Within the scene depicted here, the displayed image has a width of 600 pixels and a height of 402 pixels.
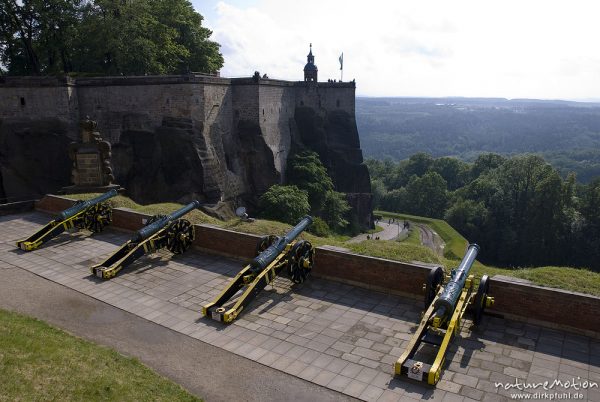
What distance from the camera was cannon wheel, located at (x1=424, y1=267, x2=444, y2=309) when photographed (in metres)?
7.36

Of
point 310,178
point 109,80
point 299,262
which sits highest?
point 109,80

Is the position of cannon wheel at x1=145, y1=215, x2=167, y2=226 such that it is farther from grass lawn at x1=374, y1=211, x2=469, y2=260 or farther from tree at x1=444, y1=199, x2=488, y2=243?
tree at x1=444, y1=199, x2=488, y2=243

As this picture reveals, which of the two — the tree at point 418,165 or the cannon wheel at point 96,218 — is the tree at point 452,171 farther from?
the cannon wheel at point 96,218

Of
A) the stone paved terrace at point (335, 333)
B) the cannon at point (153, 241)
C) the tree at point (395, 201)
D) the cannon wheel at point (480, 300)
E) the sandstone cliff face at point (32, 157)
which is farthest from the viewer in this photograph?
the tree at point (395, 201)

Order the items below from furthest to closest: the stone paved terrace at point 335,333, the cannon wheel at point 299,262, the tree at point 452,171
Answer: the tree at point 452,171, the cannon wheel at point 299,262, the stone paved terrace at point 335,333

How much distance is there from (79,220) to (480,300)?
10071 millimetres

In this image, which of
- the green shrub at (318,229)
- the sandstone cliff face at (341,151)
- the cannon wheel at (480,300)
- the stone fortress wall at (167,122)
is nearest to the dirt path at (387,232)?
the sandstone cliff face at (341,151)

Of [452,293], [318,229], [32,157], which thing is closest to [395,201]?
[318,229]

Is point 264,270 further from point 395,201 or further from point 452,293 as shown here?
point 395,201

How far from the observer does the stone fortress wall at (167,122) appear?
82.5 ft

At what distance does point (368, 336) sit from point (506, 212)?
48.7m

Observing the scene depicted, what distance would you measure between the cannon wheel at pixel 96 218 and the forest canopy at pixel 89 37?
17322 mm

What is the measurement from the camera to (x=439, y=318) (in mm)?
6301

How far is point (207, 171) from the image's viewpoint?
91.9 ft
